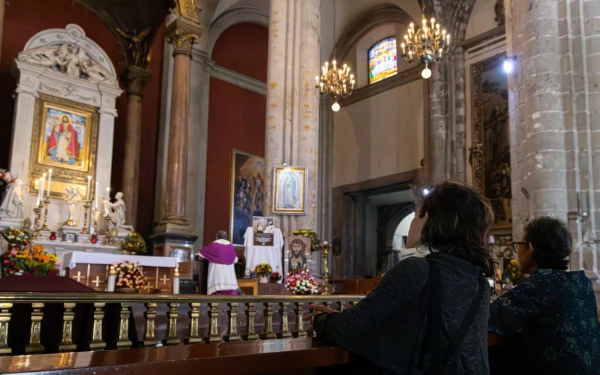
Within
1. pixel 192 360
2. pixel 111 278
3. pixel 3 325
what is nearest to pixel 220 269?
pixel 111 278

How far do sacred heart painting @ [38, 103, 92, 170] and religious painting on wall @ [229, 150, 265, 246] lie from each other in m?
4.81

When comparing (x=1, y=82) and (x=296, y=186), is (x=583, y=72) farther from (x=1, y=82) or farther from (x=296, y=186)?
(x=1, y=82)

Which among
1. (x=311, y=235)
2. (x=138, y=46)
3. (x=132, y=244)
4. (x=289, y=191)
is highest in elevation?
(x=138, y=46)

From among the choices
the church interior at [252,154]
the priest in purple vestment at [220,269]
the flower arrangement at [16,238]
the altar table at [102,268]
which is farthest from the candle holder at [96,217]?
the priest in purple vestment at [220,269]

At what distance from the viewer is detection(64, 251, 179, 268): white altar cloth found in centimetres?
970

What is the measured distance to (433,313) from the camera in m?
1.85

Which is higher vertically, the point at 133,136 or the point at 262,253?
the point at 133,136

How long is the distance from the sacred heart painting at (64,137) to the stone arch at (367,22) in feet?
29.0

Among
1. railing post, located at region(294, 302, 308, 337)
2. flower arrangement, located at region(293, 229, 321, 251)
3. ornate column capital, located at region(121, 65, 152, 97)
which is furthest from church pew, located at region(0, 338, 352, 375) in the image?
ornate column capital, located at region(121, 65, 152, 97)

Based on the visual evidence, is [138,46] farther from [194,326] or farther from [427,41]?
[194,326]

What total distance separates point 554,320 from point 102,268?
8989 millimetres

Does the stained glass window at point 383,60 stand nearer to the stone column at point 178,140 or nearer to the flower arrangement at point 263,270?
the stone column at point 178,140

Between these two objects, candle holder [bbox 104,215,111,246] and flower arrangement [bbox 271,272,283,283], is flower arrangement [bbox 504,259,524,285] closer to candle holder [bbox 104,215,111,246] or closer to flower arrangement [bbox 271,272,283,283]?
flower arrangement [bbox 271,272,283,283]

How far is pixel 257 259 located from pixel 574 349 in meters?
7.45
